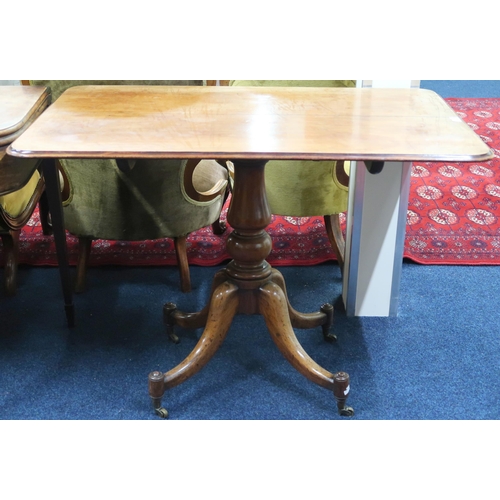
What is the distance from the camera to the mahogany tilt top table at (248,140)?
1392 millimetres

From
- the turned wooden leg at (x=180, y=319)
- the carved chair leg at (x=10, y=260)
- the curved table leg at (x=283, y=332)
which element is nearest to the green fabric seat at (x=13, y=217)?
the carved chair leg at (x=10, y=260)

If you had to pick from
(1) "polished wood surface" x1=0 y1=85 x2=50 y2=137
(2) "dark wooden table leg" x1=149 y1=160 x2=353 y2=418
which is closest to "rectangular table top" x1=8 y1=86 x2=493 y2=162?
(1) "polished wood surface" x1=0 y1=85 x2=50 y2=137

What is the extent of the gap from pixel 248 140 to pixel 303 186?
0.92 meters

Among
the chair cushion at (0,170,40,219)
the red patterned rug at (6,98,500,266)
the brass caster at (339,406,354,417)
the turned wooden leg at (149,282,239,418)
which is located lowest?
the red patterned rug at (6,98,500,266)

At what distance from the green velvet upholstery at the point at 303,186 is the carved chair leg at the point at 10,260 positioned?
1.00m

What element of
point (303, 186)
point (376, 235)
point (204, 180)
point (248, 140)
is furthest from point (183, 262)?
point (248, 140)

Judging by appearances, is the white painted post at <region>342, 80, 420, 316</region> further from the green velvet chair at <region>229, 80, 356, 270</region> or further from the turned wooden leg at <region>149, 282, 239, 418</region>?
the turned wooden leg at <region>149, 282, 239, 418</region>

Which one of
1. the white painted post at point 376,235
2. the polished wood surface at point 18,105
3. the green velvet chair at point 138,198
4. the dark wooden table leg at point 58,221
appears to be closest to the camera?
the polished wood surface at point 18,105

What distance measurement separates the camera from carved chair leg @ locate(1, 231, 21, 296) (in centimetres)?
239

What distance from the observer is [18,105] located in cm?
187

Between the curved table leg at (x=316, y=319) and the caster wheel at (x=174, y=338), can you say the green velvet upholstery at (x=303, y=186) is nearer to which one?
the curved table leg at (x=316, y=319)

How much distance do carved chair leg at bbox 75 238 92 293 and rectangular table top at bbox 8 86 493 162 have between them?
27.9 inches

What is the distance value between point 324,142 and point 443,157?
263 millimetres

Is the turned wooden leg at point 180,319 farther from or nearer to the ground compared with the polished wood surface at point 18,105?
nearer to the ground
